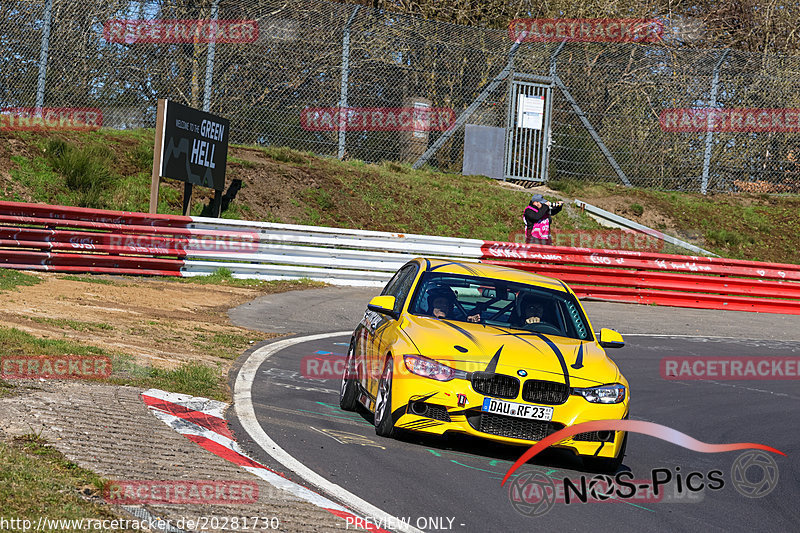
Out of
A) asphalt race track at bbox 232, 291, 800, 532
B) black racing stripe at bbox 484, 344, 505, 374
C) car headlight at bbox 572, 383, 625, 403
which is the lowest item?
asphalt race track at bbox 232, 291, 800, 532

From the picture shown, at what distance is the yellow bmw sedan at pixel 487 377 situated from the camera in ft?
22.0

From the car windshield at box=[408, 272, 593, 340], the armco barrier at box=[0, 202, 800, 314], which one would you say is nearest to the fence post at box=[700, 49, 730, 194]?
the armco barrier at box=[0, 202, 800, 314]

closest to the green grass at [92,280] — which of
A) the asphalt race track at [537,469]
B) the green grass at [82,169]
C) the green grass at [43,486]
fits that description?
the green grass at [82,169]

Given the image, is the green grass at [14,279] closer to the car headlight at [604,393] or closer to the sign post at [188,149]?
the sign post at [188,149]

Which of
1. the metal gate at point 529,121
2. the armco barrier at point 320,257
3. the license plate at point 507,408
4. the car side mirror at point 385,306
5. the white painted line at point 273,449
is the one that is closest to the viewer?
the white painted line at point 273,449

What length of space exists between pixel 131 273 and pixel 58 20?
653cm

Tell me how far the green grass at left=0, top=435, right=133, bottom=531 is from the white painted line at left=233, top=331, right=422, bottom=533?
4.42ft

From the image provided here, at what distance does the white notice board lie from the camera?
1035 inches

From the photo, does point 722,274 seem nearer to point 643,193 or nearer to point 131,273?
point 643,193

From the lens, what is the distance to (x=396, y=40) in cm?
2367

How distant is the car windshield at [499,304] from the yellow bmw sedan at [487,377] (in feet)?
0.05

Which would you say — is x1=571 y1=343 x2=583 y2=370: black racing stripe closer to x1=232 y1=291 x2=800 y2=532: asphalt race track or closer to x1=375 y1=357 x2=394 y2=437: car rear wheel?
x1=232 y1=291 x2=800 y2=532: asphalt race track

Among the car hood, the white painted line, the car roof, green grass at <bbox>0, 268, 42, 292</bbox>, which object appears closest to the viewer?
the white painted line

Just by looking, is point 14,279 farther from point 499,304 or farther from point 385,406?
point 385,406
